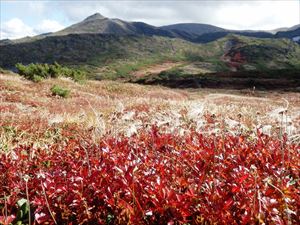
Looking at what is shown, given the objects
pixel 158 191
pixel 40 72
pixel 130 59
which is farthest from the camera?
pixel 130 59

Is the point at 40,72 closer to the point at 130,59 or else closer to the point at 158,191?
the point at 158,191

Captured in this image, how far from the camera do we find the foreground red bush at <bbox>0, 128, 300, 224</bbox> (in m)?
4.26

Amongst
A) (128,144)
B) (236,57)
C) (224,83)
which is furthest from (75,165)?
(236,57)

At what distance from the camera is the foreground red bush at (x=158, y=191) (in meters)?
4.26

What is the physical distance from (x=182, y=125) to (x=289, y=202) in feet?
17.7

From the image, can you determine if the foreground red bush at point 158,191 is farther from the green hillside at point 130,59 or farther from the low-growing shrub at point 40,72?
the green hillside at point 130,59

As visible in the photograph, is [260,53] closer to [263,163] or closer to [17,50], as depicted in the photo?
[17,50]

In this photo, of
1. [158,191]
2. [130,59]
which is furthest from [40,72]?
[130,59]

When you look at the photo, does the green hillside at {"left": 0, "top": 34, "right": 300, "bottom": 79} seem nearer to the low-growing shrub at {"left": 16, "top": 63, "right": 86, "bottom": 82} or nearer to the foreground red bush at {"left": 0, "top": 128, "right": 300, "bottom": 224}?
the low-growing shrub at {"left": 16, "top": 63, "right": 86, "bottom": 82}

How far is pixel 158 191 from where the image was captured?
14.7ft

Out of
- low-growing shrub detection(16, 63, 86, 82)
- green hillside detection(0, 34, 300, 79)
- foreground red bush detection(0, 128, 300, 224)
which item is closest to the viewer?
foreground red bush detection(0, 128, 300, 224)

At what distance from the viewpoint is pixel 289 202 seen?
4359 millimetres

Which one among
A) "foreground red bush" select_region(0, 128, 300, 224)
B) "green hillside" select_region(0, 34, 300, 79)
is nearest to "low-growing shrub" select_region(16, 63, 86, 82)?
"foreground red bush" select_region(0, 128, 300, 224)

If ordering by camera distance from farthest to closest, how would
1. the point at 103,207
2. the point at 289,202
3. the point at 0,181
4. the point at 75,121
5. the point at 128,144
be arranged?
1. the point at 75,121
2. the point at 128,144
3. the point at 0,181
4. the point at 103,207
5. the point at 289,202
